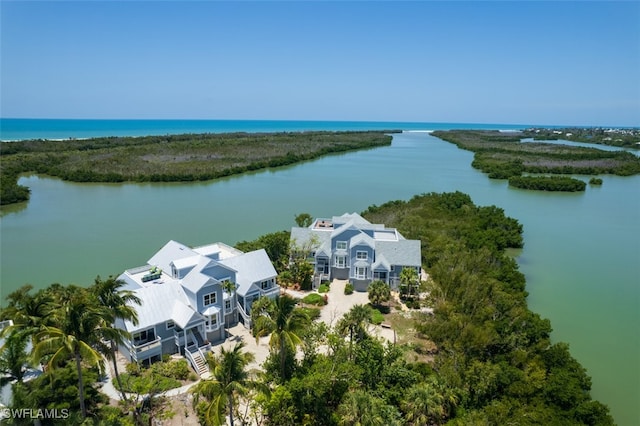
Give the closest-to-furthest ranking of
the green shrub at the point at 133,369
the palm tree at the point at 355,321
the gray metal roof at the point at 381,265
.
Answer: the green shrub at the point at 133,369, the palm tree at the point at 355,321, the gray metal roof at the point at 381,265

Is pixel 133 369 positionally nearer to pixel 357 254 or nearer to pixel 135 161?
pixel 357 254

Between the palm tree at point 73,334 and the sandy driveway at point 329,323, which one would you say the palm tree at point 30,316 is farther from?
the sandy driveway at point 329,323

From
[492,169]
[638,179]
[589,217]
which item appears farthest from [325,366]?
[638,179]

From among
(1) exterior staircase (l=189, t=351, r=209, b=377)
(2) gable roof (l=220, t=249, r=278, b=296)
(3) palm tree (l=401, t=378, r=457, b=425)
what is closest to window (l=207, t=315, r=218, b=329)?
(1) exterior staircase (l=189, t=351, r=209, b=377)

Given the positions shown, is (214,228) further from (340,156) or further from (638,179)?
(638,179)

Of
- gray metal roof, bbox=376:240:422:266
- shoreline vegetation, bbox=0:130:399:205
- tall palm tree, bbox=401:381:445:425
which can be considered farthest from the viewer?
shoreline vegetation, bbox=0:130:399:205

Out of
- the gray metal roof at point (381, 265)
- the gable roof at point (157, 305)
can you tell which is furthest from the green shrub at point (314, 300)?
the gable roof at point (157, 305)

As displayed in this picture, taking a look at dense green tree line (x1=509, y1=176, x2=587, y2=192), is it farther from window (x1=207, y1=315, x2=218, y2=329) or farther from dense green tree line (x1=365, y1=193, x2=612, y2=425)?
window (x1=207, y1=315, x2=218, y2=329)

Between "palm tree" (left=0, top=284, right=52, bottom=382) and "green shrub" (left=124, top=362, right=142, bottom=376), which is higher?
"palm tree" (left=0, top=284, right=52, bottom=382)
